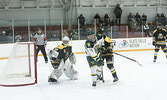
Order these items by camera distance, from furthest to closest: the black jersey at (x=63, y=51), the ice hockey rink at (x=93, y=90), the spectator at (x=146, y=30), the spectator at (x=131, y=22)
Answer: the spectator at (x=131, y=22) < the spectator at (x=146, y=30) < the black jersey at (x=63, y=51) < the ice hockey rink at (x=93, y=90)

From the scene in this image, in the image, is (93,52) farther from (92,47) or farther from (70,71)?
(70,71)

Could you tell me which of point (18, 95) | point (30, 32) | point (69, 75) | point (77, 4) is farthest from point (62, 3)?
point (18, 95)

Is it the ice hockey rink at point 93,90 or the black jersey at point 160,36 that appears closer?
the ice hockey rink at point 93,90

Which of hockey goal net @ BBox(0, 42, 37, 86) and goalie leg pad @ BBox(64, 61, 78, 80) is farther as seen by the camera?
goalie leg pad @ BBox(64, 61, 78, 80)

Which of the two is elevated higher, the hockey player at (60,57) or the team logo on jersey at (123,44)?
the team logo on jersey at (123,44)

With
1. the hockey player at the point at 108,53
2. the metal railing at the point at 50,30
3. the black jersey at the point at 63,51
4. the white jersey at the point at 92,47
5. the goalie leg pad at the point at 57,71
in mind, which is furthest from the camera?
the metal railing at the point at 50,30

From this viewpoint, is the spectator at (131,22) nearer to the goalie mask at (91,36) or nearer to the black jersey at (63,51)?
the black jersey at (63,51)

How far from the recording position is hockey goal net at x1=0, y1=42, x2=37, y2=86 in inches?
183

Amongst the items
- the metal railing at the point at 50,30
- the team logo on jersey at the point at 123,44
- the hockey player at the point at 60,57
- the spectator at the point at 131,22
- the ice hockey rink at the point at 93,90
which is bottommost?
the ice hockey rink at the point at 93,90

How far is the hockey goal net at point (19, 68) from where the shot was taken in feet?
15.3

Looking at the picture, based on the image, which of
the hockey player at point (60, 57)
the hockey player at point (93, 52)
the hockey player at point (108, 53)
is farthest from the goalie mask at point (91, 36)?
the hockey player at point (60, 57)

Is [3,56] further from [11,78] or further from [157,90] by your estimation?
[157,90]

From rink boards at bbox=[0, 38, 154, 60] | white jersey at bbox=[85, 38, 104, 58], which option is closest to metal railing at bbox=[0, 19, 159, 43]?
rink boards at bbox=[0, 38, 154, 60]

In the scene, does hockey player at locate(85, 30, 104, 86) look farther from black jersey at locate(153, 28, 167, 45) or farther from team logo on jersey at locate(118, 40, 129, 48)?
team logo on jersey at locate(118, 40, 129, 48)
